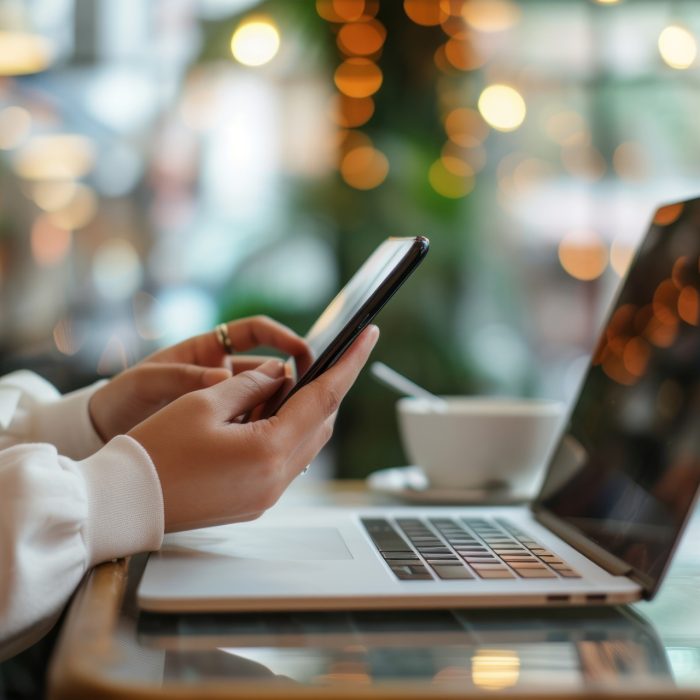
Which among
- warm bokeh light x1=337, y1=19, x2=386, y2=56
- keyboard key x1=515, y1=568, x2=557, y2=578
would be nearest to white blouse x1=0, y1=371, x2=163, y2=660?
keyboard key x1=515, y1=568, x2=557, y2=578

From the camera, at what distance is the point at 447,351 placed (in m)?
2.40

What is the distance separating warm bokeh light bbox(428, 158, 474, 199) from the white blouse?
1926mm

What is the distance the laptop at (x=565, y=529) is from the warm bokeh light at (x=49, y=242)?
5.64 ft

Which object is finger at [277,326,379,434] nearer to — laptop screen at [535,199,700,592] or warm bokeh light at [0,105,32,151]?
laptop screen at [535,199,700,592]

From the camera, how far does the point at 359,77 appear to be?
2379 mm

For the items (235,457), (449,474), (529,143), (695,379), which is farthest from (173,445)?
(529,143)

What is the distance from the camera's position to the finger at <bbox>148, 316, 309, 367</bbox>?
0.88 m

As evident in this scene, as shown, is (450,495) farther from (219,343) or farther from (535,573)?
(535,573)

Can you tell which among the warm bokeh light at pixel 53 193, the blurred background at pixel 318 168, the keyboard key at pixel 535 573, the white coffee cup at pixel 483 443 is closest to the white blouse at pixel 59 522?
the keyboard key at pixel 535 573

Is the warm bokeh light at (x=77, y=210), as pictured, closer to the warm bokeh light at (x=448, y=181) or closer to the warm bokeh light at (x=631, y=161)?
the warm bokeh light at (x=448, y=181)

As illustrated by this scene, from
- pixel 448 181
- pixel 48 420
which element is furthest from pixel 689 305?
pixel 448 181

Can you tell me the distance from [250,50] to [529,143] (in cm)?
77

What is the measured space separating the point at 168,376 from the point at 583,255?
1888 mm

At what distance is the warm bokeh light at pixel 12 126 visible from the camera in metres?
2.30
